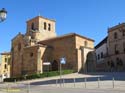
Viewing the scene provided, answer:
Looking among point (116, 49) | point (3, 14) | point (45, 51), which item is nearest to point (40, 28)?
point (45, 51)

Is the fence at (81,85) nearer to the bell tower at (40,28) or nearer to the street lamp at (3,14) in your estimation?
the street lamp at (3,14)

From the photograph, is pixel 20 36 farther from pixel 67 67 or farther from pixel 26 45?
pixel 67 67

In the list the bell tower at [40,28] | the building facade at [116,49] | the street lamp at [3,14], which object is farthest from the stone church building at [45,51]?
the street lamp at [3,14]

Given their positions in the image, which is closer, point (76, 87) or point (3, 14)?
point (3, 14)

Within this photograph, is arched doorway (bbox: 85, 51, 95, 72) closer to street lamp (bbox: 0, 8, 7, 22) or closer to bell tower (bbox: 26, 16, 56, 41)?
bell tower (bbox: 26, 16, 56, 41)

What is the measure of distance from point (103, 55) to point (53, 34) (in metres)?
17.3

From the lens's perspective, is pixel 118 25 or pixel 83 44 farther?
pixel 118 25

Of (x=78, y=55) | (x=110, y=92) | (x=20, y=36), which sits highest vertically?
(x=20, y=36)

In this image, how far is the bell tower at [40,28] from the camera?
62.8 meters

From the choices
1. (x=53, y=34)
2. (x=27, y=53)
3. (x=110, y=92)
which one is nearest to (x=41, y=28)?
(x=53, y=34)

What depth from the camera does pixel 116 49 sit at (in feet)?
219

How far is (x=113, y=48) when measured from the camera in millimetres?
67938

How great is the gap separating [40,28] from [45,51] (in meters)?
9.22

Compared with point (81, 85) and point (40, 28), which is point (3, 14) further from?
point (40, 28)
